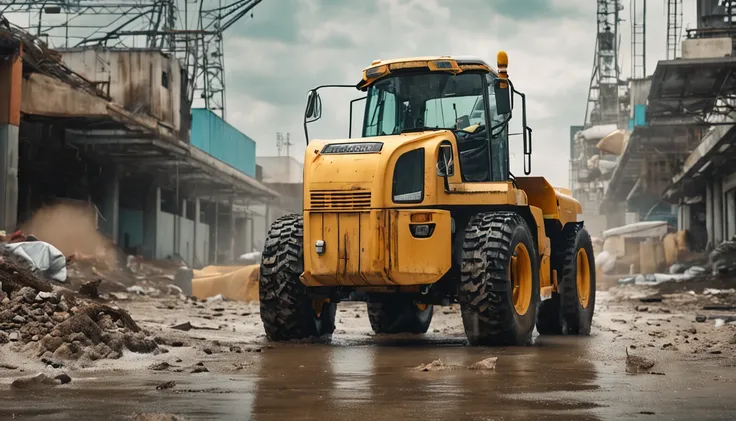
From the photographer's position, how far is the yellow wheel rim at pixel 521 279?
1169 cm

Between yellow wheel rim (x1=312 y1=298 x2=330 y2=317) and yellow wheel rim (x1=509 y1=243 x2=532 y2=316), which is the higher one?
yellow wheel rim (x1=509 y1=243 x2=532 y2=316)

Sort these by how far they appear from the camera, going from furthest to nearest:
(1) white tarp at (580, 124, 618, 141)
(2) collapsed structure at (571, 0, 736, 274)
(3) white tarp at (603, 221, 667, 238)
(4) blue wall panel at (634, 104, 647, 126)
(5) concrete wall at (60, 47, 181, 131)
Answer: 1. (1) white tarp at (580, 124, 618, 141)
2. (3) white tarp at (603, 221, 667, 238)
3. (4) blue wall panel at (634, 104, 647, 126)
4. (5) concrete wall at (60, 47, 181, 131)
5. (2) collapsed structure at (571, 0, 736, 274)

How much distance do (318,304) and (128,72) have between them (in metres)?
34.3

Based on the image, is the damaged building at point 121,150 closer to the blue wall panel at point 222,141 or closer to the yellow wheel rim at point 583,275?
the blue wall panel at point 222,141

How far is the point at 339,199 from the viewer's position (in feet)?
36.1

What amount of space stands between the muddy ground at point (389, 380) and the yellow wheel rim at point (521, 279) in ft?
1.62

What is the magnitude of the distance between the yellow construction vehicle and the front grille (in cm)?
1

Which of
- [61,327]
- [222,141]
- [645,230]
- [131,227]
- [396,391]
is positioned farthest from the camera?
[222,141]

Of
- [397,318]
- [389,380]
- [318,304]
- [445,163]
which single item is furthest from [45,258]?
[389,380]

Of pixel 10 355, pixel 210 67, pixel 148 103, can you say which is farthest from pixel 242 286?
pixel 210 67

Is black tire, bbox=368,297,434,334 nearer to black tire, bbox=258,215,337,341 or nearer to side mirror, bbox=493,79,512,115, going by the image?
black tire, bbox=258,215,337,341

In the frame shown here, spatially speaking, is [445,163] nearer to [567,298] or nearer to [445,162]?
[445,162]

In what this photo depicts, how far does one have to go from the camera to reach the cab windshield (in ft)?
40.1

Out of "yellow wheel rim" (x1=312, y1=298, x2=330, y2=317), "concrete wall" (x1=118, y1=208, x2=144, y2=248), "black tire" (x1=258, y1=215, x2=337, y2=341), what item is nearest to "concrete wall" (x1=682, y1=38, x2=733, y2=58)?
"concrete wall" (x1=118, y1=208, x2=144, y2=248)
